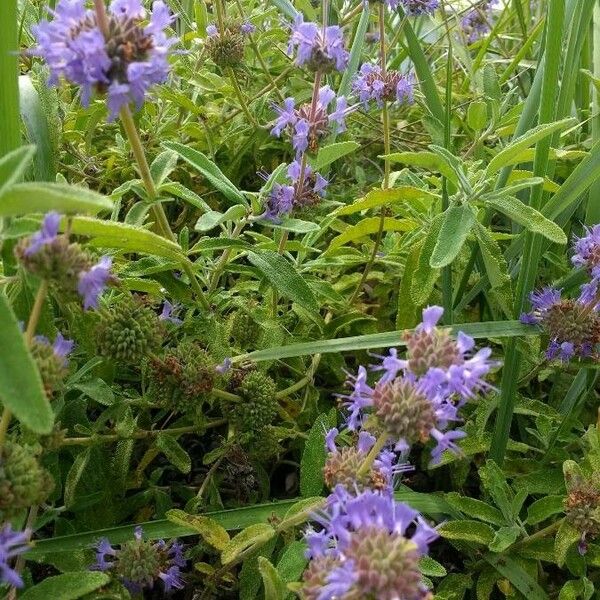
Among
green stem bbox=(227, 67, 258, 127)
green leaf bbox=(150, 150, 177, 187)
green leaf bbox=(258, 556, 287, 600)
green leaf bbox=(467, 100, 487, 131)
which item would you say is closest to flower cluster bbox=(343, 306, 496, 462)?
green leaf bbox=(258, 556, 287, 600)

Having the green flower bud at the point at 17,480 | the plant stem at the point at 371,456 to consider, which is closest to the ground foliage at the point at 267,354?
the green flower bud at the point at 17,480

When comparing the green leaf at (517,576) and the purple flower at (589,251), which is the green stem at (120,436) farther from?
the purple flower at (589,251)

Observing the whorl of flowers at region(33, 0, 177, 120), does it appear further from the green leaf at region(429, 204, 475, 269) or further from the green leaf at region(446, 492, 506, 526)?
the green leaf at region(446, 492, 506, 526)

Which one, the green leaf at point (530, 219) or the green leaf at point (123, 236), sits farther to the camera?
the green leaf at point (530, 219)

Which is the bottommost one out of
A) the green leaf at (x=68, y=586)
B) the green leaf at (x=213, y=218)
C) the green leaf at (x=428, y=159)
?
the green leaf at (x=68, y=586)

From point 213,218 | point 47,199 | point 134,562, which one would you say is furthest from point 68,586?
point 213,218

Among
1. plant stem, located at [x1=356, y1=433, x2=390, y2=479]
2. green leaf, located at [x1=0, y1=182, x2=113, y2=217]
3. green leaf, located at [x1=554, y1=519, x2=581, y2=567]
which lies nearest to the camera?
green leaf, located at [x1=0, y1=182, x2=113, y2=217]

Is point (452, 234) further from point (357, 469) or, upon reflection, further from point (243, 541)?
point (243, 541)

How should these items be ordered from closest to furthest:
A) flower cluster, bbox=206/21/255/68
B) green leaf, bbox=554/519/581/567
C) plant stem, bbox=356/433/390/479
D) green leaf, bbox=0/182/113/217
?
green leaf, bbox=0/182/113/217, plant stem, bbox=356/433/390/479, green leaf, bbox=554/519/581/567, flower cluster, bbox=206/21/255/68
